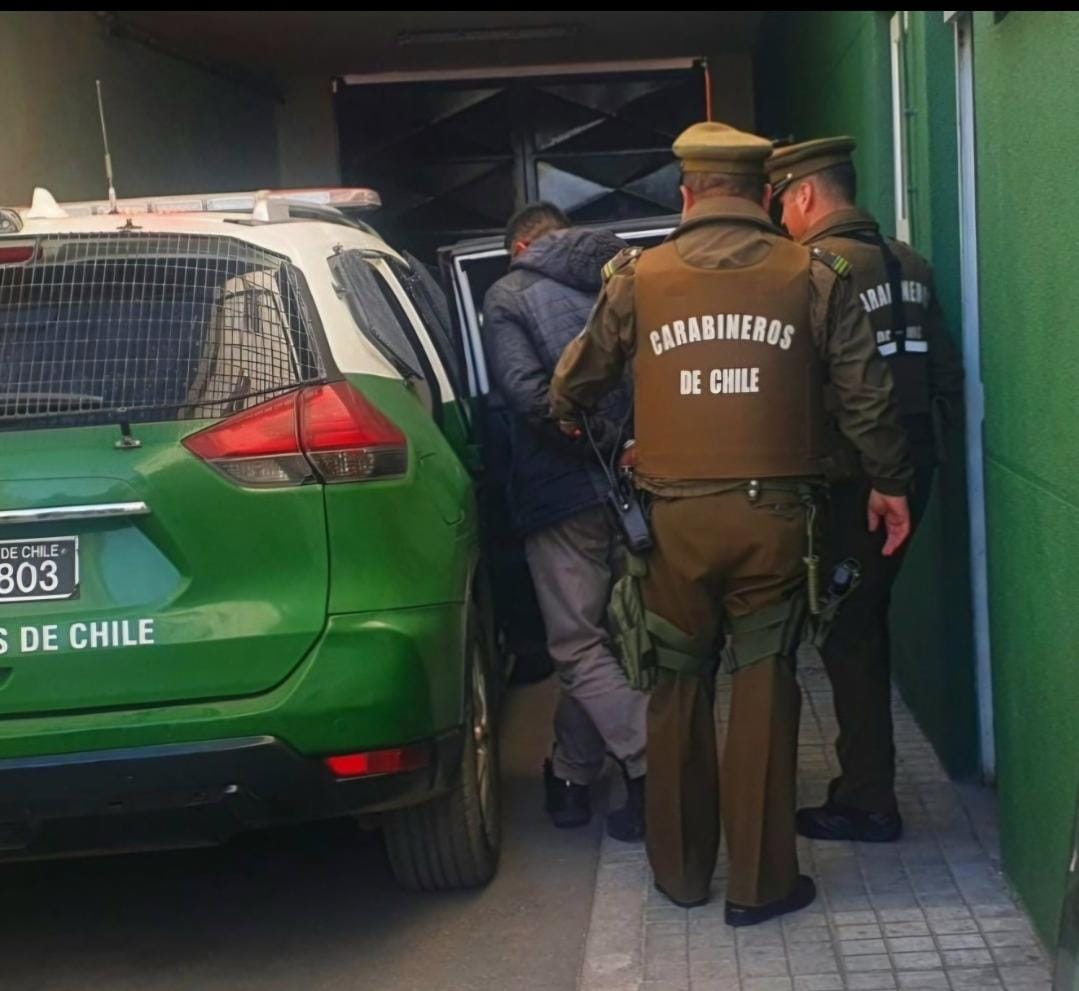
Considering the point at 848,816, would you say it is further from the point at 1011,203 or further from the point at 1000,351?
the point at 1011,203

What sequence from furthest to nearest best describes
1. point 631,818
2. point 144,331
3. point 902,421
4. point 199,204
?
point 199,204 → point 631,818 → point 902,421 → point 144,331

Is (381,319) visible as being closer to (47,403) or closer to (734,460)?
(47,403)

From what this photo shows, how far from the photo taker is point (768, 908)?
4.28 m

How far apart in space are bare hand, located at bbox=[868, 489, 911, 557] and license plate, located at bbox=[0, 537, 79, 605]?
1944 millimetres

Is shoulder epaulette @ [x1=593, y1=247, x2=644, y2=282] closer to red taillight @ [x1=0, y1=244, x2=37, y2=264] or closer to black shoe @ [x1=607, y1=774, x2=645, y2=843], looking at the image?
red taillight @ [x1=0, y1=244, x2=37, y2=264]

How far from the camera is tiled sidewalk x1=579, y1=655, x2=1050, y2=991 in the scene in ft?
12.9

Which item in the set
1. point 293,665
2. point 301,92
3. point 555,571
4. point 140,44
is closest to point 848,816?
point 555,571

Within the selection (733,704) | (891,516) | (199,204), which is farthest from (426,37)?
(733,704)

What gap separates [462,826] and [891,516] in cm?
142

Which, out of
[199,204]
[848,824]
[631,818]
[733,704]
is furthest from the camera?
[199,204]

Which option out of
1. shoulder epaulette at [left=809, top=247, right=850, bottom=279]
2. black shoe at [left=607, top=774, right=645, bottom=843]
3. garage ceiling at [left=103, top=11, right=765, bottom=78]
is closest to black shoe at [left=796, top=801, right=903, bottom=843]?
black shoe at [left=607, top=774, right=645, bottom=843]

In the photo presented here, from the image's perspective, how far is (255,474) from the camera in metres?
3.92

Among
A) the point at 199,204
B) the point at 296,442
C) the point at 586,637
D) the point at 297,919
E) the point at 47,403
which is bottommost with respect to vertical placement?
the point at 297,919

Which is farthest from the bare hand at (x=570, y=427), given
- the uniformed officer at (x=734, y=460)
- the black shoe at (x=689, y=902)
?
the black shoe at (x=689, y=902)
